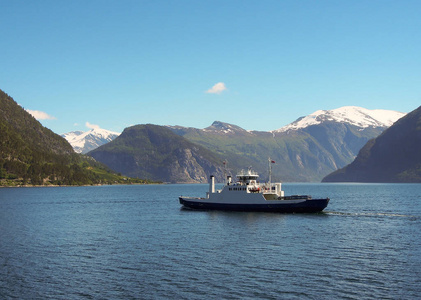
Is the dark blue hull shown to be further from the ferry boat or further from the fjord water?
the fjord water

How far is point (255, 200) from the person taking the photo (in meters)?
118

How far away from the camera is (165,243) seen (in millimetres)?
69125

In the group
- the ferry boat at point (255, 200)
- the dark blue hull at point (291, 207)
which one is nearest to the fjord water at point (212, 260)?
the dark blue hull at point (291, 207)

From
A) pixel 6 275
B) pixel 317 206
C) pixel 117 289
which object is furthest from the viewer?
pixel 317 206

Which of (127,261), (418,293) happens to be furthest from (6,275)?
(418,293)

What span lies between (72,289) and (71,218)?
72.0 meters

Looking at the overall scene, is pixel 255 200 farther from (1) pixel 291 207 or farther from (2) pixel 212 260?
(2) pixel 212 260

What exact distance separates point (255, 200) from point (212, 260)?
63.2 m

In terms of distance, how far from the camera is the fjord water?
1664 inches

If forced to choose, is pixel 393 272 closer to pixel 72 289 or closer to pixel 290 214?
pixel 72 289

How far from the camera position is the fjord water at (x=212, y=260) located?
42272mm

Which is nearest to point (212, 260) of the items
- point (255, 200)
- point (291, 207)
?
point (255, 200)

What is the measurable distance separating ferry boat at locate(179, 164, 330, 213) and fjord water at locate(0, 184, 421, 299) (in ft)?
61.0

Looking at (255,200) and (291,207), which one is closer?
(291,207)
